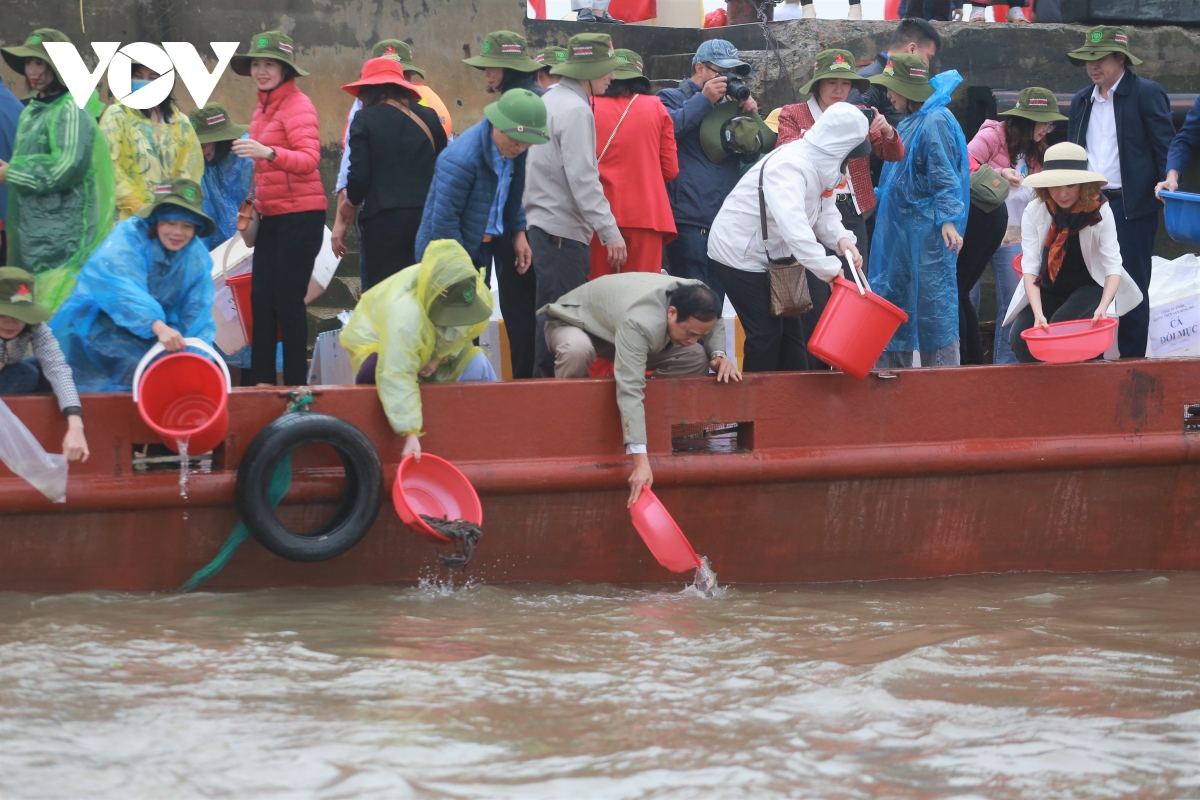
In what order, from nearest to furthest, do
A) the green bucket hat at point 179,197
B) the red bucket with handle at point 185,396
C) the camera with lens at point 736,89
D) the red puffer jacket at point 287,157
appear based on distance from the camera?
the red bucket with handle at point 185,396, the green bucket hat at point 179,197, the red puffer jacket at point 287,157, the camera with lens at point 736,89

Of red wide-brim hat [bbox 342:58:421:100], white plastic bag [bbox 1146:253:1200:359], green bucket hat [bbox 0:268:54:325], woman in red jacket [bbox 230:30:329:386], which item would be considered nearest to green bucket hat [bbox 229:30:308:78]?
woman in red jacket [bbox 230:30:329:386]

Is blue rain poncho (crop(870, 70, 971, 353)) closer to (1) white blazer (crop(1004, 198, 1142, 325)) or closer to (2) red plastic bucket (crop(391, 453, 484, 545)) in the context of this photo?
(1) white blazer (crop(1004, 198, 1142, 325))

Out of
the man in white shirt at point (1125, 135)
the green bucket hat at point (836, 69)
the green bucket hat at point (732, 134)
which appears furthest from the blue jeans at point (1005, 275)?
the green bucket hat at point (732, 134)

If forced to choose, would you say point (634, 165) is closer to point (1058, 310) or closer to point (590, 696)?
point (1058, 310)

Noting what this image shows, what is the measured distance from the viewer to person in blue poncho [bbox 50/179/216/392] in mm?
5547

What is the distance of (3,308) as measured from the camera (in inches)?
205

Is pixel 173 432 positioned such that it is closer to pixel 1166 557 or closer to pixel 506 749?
pixel 506 749

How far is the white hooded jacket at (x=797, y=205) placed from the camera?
618cm

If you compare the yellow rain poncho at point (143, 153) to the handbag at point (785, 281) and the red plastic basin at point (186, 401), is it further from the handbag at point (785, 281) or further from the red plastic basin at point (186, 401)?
the handbag at point (785, 281)

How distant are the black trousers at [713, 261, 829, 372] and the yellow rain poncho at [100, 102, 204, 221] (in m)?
2.58

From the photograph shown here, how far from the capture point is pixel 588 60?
22.4ft

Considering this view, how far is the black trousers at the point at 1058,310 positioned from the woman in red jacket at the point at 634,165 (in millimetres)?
1810

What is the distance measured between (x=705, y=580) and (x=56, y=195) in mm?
3366

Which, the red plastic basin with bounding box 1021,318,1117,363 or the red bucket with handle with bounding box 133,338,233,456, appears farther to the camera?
the red plastic basin with bounding box 1021,318,1117,363
